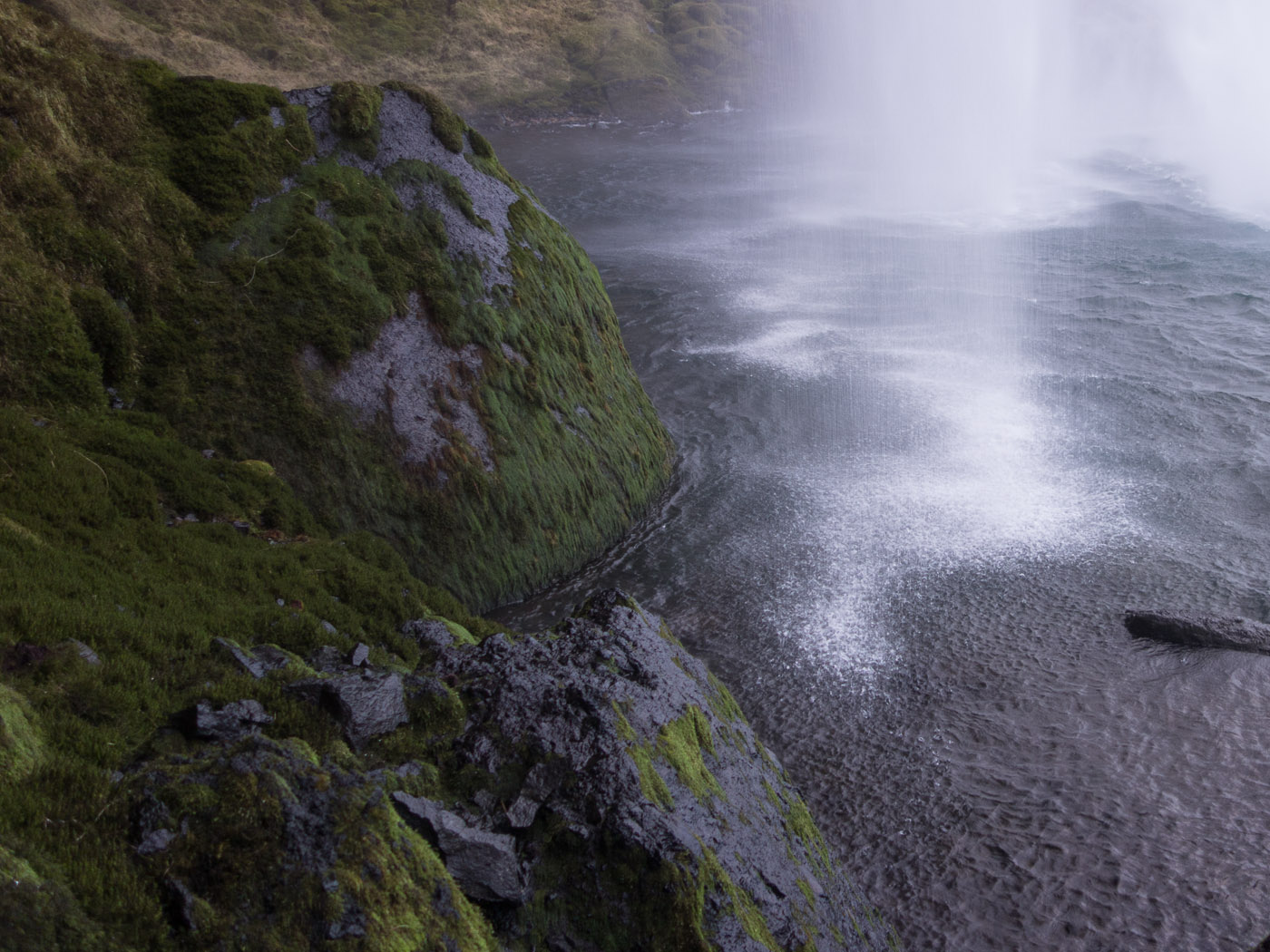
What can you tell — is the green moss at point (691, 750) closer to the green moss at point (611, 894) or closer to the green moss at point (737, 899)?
the green moss at point (737, 899)

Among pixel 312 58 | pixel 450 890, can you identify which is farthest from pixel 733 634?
pixel 312 58

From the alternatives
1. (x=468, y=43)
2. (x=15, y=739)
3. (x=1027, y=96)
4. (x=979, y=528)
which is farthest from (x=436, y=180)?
(x=1027, y=96)

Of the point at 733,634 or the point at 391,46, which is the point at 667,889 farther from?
the point at 391,46

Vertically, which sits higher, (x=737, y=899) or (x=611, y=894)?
(x=611, y=894)

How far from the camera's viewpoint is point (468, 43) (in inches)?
2731

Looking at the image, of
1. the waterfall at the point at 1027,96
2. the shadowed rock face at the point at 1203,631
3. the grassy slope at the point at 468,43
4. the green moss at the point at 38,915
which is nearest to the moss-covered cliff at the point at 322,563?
the green moss at the point at 38,915

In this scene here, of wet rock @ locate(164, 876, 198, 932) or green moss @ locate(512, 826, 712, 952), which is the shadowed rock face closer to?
green moss @ locate(512, 826, 712, 952)

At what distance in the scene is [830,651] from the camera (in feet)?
42.3

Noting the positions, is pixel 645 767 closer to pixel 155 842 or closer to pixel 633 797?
pixel 633 797

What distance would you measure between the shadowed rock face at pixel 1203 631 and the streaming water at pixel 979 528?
1.23ft

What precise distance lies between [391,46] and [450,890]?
71015 mm

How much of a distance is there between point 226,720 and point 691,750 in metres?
3.71

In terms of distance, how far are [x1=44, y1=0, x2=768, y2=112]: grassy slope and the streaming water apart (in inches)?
887

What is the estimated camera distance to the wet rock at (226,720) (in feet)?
18.0
